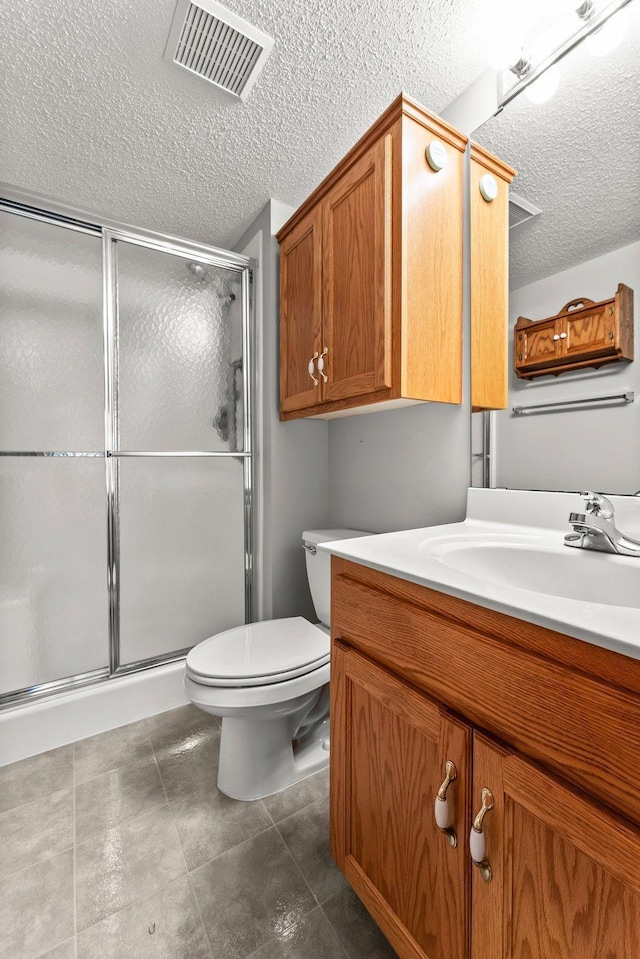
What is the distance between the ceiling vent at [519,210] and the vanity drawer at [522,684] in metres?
1.07

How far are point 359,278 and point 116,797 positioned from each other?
1791 millimetres

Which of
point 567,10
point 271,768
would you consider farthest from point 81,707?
point 567,10

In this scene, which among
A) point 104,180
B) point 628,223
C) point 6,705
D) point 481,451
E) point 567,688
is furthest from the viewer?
point 104,180

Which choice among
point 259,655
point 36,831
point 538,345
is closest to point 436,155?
point 538,345

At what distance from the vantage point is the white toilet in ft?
3.94

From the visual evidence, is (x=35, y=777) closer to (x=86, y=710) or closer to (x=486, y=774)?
(x=86, y=710)

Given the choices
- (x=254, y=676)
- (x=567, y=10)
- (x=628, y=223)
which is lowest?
(x=254, y=676)

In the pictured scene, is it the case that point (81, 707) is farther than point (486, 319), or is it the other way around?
point (81, 707)

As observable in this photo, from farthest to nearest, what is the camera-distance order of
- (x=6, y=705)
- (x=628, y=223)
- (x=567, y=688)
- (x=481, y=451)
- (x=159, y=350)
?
(x=159, y=350) < (x=6, y=705) < (x=481, y=451) < (x=628, y=223) < (x=567, y=688)

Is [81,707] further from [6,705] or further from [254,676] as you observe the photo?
[254,676]

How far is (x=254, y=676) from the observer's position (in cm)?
121

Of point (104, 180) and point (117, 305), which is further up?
point (104, 180)

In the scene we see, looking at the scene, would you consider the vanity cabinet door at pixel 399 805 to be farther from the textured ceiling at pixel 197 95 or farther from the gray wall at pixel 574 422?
the textured ceiling at pixel 197 95

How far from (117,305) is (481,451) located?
5.05 feet
